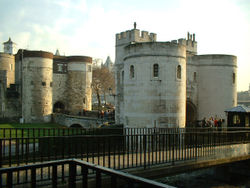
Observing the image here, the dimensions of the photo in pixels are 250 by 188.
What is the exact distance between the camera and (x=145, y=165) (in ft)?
25.4

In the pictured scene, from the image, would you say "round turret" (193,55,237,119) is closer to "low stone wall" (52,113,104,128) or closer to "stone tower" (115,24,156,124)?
"stone tower" (115,24,156,124)

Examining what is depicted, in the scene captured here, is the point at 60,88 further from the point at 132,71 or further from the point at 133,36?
the point at 132,71

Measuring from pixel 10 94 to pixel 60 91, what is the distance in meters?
7.62

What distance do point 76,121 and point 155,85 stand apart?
17669mm

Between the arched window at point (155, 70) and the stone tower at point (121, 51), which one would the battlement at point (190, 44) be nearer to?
the stone tower at point (121, 51)

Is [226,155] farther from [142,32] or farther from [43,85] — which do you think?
[43,85]

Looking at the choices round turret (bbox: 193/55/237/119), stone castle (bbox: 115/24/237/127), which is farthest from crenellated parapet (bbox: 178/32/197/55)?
stone castle (bbox: 115/24/237/127)

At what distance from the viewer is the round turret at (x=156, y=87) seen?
16609 millimetres

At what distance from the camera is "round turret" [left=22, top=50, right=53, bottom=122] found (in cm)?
3634

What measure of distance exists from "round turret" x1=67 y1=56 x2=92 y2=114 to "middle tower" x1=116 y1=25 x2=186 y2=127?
2518 cm

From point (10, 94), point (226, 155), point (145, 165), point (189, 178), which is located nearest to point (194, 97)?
point (189, 178)

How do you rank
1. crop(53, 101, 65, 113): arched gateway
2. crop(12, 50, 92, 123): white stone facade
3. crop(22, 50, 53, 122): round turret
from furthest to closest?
crop(53, 101, 65, 113): arched gateway → crop(12, 50, 92, 123): white stone facade → crop(22, 50, 53, 122): round turret

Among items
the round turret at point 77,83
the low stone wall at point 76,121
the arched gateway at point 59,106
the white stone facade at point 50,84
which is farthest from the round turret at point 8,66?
the low stone wall at point 76,121

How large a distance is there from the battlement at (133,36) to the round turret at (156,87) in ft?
21.3
